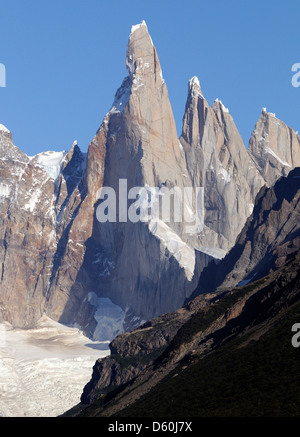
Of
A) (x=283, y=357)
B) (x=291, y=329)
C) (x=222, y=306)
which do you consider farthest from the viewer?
(x=222, y=306)

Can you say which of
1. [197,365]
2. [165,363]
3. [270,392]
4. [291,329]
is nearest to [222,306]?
[165,363]

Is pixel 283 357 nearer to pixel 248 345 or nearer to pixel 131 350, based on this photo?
pixel 248 345

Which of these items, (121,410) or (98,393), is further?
(98,393)
